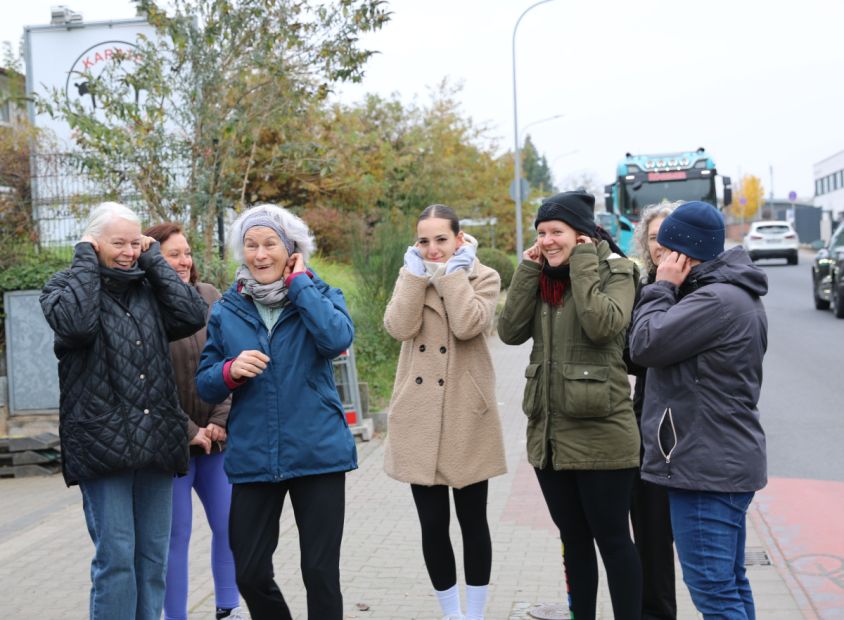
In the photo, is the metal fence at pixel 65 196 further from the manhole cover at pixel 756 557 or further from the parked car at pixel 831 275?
the parked car at pixel 831 275

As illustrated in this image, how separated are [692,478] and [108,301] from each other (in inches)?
90.0

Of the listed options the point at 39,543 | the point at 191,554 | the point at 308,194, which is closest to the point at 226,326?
the point at 191,554

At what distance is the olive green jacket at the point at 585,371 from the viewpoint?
13.3 feet

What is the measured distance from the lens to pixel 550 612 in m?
4.89

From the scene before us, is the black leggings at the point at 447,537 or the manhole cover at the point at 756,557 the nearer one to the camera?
the black leggings at the point at 447,537

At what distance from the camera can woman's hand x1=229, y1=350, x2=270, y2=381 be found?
383cm

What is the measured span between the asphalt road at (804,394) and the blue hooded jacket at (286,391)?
5.20 m

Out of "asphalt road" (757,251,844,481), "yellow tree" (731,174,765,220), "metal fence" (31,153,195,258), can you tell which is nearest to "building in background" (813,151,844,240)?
"yellow tree" (731,174,765,220)

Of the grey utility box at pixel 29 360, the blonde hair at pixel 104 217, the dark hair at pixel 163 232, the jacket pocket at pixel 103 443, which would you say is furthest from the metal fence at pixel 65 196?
the jacket pocket at pixel 103 443

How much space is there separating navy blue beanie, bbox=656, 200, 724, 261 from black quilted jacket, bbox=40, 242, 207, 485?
197 centimetres

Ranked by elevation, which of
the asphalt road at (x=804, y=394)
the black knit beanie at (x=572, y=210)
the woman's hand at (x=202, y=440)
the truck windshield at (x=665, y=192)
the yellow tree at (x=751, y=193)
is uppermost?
the yellow tree at (x=751, y=193)

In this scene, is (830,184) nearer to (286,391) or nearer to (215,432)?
(215,432)

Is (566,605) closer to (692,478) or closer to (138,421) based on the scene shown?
(692,478)

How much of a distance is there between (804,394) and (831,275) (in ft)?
30.3
